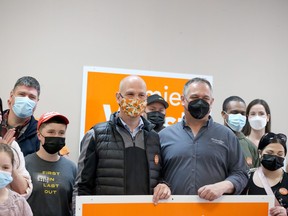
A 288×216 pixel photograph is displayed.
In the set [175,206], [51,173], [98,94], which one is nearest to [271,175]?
[175,206]

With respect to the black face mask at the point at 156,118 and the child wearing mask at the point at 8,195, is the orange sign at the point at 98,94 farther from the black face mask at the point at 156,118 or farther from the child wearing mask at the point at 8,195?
the child wearing mask at the point at 8,195

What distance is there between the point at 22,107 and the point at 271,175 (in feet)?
5.92

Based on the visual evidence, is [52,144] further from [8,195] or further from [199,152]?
[199,152]

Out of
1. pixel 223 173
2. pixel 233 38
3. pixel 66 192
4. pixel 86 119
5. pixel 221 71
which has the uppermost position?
pixel 233 38

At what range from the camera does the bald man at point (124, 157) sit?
2.25m

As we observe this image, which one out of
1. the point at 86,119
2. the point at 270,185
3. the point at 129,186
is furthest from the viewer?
the point at 86,119

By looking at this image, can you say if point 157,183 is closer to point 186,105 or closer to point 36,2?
point 186,105

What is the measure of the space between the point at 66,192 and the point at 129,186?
46cm

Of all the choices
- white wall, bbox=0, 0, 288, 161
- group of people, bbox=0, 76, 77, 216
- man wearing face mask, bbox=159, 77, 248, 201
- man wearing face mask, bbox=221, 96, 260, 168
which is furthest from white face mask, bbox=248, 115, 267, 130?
group of people, bbox=0, 76, 77, 216

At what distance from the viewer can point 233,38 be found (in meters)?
4.45

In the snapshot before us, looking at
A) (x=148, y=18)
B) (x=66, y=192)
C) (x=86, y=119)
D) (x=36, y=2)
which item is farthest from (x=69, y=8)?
(x=66, y=192)

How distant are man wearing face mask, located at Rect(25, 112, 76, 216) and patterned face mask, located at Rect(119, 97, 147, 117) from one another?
0.48 m

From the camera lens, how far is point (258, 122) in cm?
365

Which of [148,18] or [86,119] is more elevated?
[148,18]
